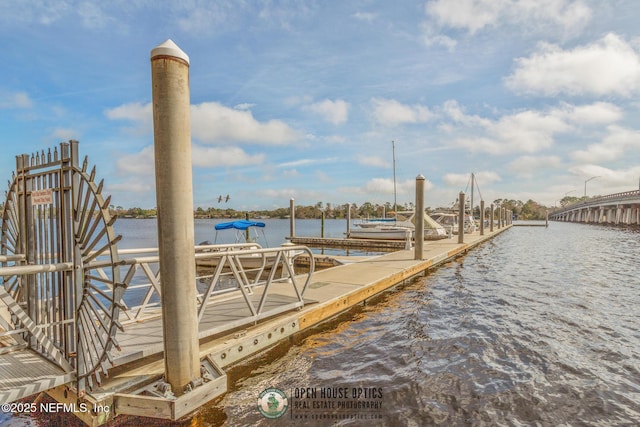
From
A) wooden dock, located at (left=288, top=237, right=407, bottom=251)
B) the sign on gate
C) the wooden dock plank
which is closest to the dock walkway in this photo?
the wooden dock plank

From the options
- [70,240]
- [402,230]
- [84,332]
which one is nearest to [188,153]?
[70,240]

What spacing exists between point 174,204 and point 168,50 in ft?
4.93

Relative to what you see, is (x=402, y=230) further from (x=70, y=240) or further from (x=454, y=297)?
(x=70, y=240)

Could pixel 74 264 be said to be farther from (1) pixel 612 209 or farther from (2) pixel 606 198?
(1) pixel 612 209

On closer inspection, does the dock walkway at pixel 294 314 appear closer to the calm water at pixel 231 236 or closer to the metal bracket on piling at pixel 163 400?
the metal bracket on piling at pixel 163 400

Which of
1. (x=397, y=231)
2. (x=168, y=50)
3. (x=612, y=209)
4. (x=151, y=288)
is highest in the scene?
(x=168, y=50)

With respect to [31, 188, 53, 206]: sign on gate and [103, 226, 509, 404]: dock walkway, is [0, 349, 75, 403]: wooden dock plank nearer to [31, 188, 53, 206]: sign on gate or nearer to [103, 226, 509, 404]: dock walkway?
[103, 226, 509, 404]: dock walkway

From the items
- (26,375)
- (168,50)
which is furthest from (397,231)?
(26,375)

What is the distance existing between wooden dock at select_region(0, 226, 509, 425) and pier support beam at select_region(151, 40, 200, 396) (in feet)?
1.12

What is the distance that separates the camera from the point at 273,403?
453 centimetres

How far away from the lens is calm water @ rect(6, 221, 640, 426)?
4.39 m

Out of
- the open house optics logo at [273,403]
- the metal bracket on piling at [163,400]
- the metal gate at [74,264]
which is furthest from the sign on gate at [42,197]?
the open house optics logo at [273,403]

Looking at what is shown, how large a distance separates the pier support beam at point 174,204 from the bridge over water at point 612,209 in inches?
3223

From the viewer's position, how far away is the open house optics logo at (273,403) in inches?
170
